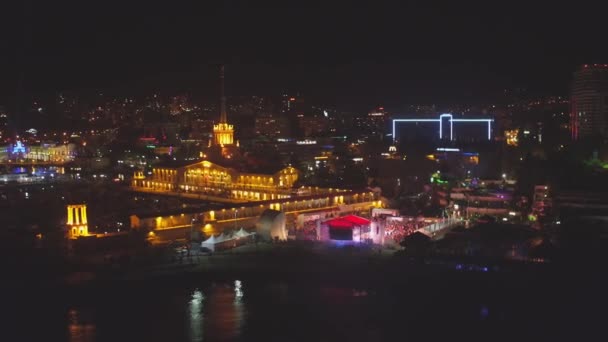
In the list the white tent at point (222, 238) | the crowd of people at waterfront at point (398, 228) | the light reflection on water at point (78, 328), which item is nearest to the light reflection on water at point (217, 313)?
the light reflection on water at point (78, 328)

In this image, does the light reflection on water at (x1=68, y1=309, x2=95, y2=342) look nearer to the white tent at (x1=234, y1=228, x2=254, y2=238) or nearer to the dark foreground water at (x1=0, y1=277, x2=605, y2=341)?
the dark foreground water at (x1=0, y1=277, x2=605, y2=341)

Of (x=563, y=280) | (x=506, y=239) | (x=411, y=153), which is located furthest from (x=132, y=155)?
(x=563, y=280)

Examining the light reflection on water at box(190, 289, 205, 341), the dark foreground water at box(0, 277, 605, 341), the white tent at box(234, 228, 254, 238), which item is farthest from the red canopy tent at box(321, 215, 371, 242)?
the light reflection on water at box(190, 289, 205, 341)

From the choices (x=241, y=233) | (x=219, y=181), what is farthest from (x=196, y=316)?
(x=219, y=181)

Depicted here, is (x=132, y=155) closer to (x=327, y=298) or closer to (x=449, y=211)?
(x=449, y=211)

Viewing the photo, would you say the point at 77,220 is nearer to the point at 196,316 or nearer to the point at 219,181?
the point at 196,316

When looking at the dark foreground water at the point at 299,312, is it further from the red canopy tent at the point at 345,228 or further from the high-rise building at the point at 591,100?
the high-rise building at the point at 591,100
